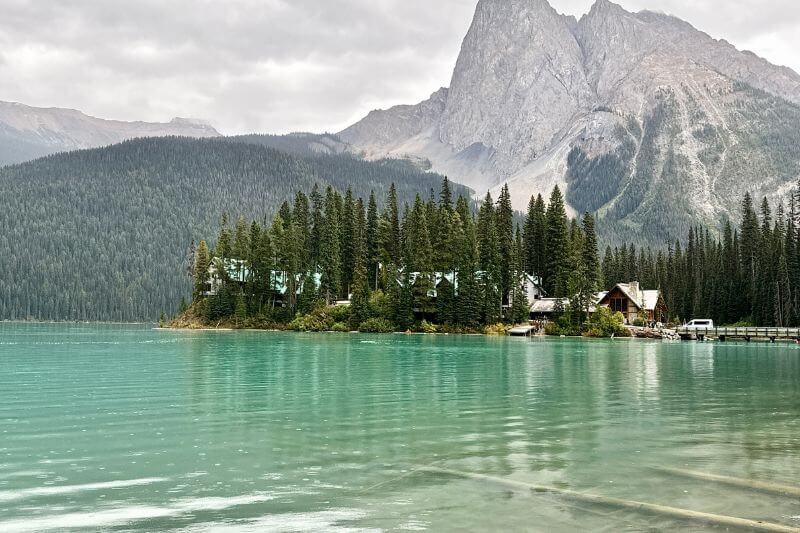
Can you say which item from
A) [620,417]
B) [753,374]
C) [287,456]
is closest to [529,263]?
[753,374]

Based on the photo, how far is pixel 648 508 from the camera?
1380 cm

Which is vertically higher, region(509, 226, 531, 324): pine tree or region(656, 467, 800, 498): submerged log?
region(509, 226, 531, 324): pine tree

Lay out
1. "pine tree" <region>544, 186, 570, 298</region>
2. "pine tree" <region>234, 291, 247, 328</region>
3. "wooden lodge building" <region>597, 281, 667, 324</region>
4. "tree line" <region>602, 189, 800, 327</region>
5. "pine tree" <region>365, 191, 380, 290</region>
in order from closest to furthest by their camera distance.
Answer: "pine tree" <region>544, 186, 570, 298</region> → "tree line" <region>602, 189, 800, 327</region> → "wooden lodge building" <region>597, 281, 667, 324</region> → "pine tree" <region>234, 291, 247, 328</region> → "pine tree" <region>365, 191, 380, 290</region>

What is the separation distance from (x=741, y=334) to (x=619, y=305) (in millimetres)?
23948

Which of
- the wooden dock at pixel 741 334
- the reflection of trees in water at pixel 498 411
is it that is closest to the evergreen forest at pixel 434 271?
the wooden dock at pixel 741 334

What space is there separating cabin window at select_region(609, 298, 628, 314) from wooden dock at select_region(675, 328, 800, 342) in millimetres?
15941

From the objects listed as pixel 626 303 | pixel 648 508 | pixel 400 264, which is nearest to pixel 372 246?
pixel 400 264

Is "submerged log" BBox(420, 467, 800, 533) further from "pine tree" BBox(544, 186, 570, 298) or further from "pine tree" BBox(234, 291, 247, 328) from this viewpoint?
"pine tree" BBox(234, 291, 247, 328)

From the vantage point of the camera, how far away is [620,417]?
25906mm

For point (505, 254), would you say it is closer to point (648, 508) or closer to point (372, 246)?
point (372, 246)

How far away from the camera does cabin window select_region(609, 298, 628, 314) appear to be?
12619 centimetres

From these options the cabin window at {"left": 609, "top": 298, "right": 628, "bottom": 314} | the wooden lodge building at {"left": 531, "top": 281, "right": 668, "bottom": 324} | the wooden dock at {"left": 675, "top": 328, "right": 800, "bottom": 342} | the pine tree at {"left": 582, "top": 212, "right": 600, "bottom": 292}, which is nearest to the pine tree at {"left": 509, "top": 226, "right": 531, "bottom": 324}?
the wooden lodge building at {"left": 531, "top": 281, "right": 668, "bottom": 324}

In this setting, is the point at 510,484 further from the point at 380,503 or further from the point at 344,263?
the point at 344,263

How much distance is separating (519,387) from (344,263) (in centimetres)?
9527
